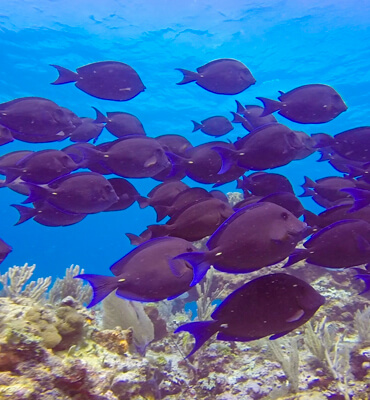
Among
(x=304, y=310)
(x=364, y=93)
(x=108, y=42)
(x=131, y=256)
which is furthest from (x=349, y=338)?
(x=364, y=93)

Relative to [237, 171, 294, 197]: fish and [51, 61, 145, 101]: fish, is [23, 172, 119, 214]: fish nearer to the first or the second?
[237, 171, 294, 197]: fish

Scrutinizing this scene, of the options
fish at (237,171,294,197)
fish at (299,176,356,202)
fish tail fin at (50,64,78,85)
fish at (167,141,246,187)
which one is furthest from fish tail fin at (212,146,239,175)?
fish tail fin at (50,64,78,85)

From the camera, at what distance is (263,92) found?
2881cm

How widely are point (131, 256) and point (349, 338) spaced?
190 inches

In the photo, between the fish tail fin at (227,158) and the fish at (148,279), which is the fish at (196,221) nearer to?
the fish at (148,279)

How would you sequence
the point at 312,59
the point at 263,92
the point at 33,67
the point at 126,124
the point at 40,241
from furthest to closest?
the point at 40,241, the point at 263,92, the point at 33,67, the point at 312,59, the point at 126,124

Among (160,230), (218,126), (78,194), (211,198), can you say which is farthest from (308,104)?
(78,194)

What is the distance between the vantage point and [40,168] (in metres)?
4.38

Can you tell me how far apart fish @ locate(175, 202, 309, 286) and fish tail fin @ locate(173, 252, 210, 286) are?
0.05 feet

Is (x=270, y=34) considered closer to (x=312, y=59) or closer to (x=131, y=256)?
(x=312, y=59)

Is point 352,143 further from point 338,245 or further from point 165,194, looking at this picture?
point 165,194

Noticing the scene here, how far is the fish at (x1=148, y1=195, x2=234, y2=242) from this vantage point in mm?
3328

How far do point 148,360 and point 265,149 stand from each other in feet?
11.5

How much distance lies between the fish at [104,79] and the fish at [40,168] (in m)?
1.79
